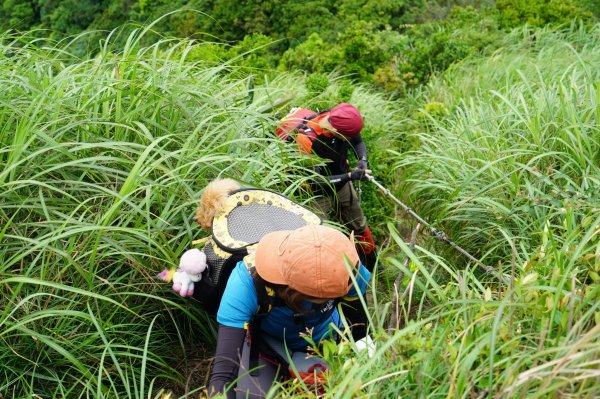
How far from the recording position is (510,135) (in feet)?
14.1

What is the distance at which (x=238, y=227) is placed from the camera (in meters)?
2.62

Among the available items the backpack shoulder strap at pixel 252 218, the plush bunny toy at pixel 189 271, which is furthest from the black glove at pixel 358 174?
the plush bunny toy at pixel 189 271

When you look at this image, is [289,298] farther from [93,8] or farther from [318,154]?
[93,8]

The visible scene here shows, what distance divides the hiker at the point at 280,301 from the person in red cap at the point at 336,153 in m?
1.73

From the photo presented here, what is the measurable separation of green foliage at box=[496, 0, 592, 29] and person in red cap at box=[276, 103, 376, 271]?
20.8ft

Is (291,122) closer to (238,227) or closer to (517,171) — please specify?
(517,171)

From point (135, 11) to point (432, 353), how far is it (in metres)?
22.3

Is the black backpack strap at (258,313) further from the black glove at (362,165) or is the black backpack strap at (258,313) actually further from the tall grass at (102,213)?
the black glove at (362,165)

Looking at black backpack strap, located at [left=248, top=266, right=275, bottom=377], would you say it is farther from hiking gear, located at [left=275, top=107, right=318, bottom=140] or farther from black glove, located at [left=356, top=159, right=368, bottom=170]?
black glove, located at [left=356, top=159, right=368, bottom=170]

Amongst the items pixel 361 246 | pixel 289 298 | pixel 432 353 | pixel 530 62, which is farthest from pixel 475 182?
pixel 530 62

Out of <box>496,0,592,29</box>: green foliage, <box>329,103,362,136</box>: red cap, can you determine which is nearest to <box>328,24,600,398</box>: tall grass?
<box>329,103,362,136</box>: red cap

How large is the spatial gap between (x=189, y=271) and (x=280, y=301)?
0.40 meters

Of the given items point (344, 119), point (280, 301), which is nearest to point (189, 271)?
point (280, 301)

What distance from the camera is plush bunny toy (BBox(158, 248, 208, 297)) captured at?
2490 millimetres
